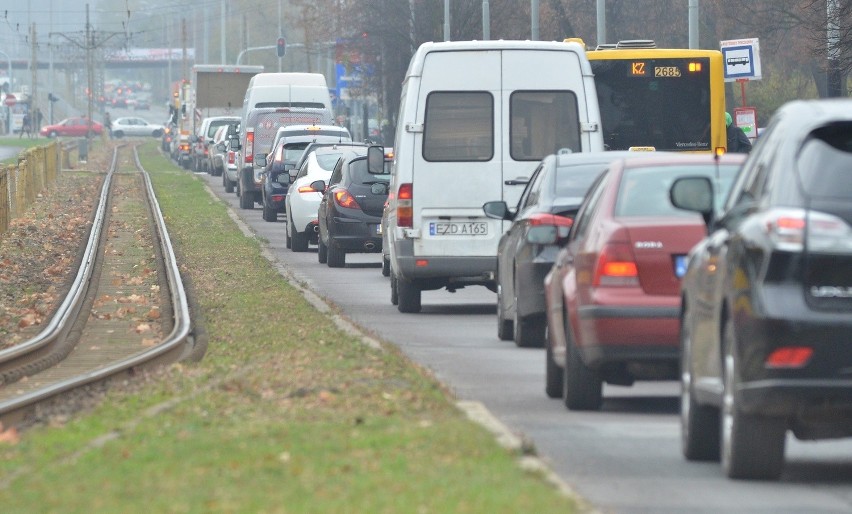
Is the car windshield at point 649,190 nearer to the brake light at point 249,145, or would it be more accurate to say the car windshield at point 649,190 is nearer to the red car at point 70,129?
the brake light at point 249,145

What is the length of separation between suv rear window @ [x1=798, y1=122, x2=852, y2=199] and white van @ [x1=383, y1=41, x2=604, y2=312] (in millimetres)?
10019

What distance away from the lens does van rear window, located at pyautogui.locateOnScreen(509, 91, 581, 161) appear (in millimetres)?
18000

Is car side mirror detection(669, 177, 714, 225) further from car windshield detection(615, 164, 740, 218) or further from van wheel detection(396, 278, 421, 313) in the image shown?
van wheel detection(396, 278, 421, 313)

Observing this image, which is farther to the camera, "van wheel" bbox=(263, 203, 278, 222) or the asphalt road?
"van wheel" bbox=(263, 203, 278, 222)

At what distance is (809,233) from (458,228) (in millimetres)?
10432

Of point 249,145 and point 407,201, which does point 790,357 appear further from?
point 249,145

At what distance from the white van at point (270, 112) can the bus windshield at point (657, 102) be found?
15103 millimetres

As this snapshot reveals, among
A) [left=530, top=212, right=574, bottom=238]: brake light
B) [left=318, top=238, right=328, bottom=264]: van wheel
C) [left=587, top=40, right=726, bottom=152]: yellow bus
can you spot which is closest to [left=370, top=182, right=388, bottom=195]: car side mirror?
[left=318, top=238, right=328, bottom=264]: van wheel

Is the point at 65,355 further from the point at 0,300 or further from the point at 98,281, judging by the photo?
the point at 98,281

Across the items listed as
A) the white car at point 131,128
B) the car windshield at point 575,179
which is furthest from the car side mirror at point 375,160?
A: the white car at point 131,128

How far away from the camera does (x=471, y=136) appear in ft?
59.0

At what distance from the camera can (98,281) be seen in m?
23.1

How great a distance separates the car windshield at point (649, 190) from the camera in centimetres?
1058

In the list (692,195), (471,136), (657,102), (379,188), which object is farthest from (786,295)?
(657,102)
